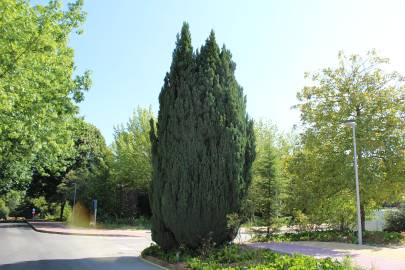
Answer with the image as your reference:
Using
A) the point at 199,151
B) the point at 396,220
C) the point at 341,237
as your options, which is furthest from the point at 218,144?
the point at 396,220

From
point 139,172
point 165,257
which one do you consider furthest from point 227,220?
point 139,172

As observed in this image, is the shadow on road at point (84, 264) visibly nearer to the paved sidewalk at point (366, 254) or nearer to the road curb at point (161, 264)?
the road curb at point (161, 264)

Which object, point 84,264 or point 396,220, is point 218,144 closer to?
point 84,264

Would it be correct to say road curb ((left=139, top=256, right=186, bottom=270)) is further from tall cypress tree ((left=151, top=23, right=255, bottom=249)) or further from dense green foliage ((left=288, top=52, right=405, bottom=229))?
dense green foliage ((left=288, top=52, right=405, bottom=229))

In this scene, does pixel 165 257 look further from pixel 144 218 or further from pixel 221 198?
pixel 144 218

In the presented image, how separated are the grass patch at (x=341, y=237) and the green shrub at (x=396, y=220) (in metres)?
5.63

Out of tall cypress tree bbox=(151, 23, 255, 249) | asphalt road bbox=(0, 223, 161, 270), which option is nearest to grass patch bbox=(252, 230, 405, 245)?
tall cypress tree bbox=(151, 23, 255, 249)

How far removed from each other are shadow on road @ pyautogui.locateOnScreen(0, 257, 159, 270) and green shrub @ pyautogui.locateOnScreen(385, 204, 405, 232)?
17238 mm

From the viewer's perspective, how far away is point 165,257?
536 inches

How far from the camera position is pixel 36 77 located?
1252cm

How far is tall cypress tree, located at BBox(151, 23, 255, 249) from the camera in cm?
1331

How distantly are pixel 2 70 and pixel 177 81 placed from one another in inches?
236

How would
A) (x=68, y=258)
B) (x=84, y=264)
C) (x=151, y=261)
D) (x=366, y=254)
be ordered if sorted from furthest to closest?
(x=68, y=258) < (x=151, y=261) < (x=366, y=254) < (x=84, y=264)

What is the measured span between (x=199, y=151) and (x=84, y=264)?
18.6 ft
